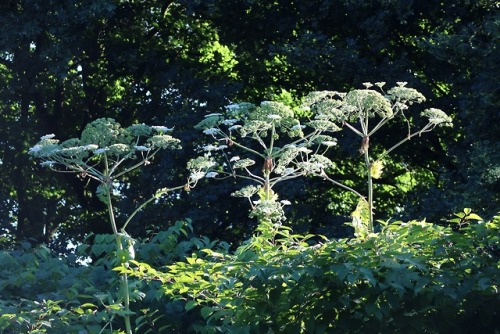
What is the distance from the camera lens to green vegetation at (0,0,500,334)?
4.95 metres

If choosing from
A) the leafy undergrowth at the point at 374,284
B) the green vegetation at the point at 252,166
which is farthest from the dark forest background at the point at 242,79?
the leafy undergrowth at the point at 374,284

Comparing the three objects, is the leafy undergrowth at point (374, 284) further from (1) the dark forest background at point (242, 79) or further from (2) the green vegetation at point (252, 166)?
(1) the dark forest background at point (242, 79)

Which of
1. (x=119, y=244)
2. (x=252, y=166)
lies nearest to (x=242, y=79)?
(x=252, y=166)

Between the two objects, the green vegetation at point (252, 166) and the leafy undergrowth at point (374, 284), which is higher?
the green vegetation at point (252, 166)

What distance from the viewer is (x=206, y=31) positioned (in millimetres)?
→ 15250

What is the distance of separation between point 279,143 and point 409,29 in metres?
2.39

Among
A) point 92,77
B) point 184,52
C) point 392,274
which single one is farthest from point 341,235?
point 392,274

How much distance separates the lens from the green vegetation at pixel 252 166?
16.2 feet

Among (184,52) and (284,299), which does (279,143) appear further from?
(284,299)

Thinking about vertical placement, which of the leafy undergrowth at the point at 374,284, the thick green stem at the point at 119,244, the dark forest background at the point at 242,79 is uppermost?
the dark forest background at the point at 242,79

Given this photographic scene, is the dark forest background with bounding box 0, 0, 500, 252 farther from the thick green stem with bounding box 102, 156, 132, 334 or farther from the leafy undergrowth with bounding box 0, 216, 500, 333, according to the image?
the leafy undergrowth with bounding box 0, 216, 500, 333

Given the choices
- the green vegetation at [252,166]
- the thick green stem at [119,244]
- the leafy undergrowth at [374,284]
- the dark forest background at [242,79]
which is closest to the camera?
the leafy undergrowth at [374,284]

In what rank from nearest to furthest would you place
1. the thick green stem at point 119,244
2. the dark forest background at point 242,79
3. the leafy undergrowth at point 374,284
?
the leafy undergrowth at point 374,284, the thick green stem at point 119,244, the dark forest background at point 242,79

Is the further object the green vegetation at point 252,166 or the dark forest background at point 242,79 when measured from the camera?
the dark forest background at point 242,79
